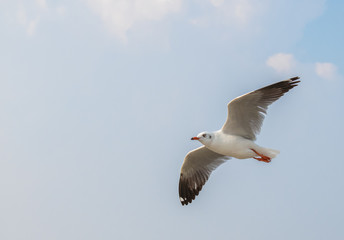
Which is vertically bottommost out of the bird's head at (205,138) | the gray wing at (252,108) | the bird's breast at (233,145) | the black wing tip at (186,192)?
the black wing tip at (186,192)

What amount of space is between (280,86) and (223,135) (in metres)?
1.42

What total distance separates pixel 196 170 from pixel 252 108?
8.15 feet

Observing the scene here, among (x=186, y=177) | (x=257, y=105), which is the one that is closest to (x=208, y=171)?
(x=186, y=177)

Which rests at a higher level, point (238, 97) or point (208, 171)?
point (238, 97)

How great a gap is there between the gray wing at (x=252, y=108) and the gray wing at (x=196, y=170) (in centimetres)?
125

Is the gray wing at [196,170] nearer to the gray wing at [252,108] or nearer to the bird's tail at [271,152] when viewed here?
the gray wing at [252,108]

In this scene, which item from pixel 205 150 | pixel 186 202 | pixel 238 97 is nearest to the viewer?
pixel 238 97

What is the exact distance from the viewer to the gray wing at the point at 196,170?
35.2 feet

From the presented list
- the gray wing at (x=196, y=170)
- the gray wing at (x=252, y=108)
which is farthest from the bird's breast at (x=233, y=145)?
the gray wing at (x=196, y=170)

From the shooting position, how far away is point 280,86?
909 cm

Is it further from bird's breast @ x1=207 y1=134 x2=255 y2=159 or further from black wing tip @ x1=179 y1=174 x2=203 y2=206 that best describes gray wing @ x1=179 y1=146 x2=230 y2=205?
bird's breast @ x1=207 y1=134 x2=255 y2=159

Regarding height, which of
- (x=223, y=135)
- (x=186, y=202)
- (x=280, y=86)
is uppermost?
(x=280, y=86)

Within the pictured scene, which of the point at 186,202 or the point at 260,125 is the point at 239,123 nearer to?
the point at 260,125

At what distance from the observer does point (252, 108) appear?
30.2 feet
